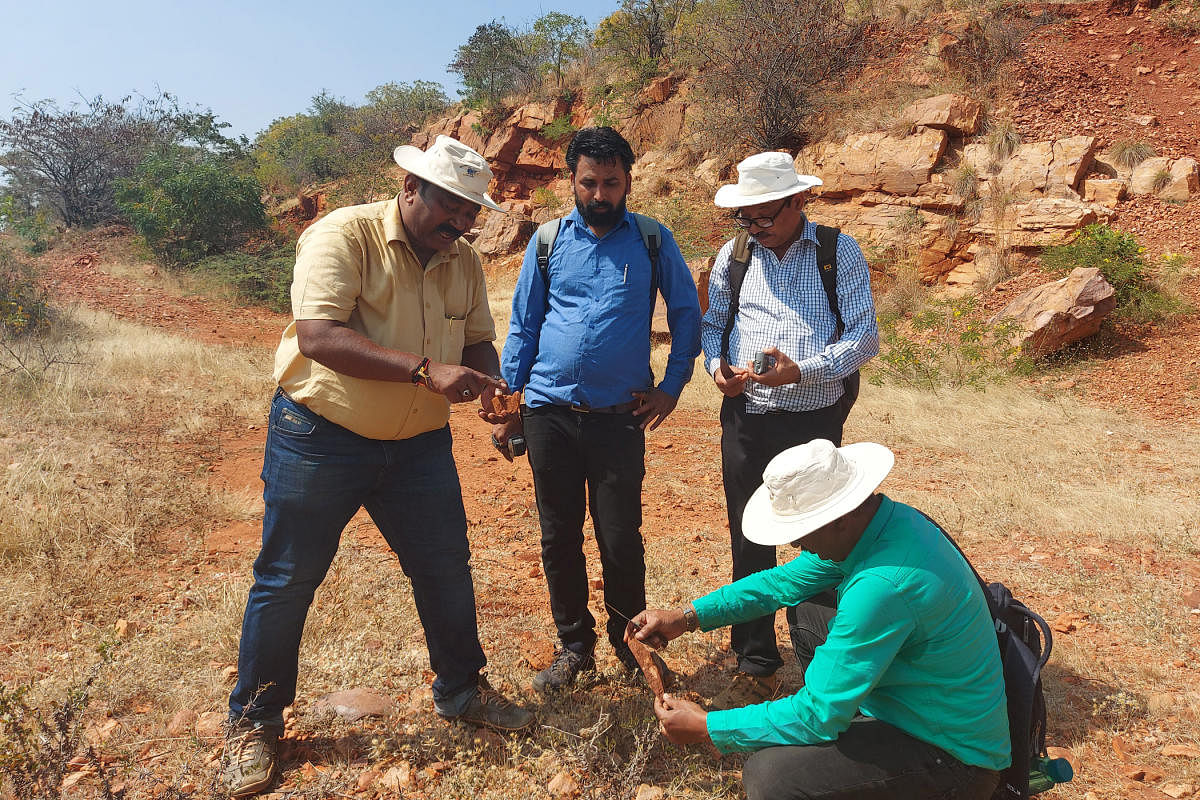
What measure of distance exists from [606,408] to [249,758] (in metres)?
1.60

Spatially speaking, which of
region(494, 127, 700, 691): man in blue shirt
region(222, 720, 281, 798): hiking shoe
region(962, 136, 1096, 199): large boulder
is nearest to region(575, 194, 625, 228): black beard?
region(494, 127, 700, 691): man in blue shirt

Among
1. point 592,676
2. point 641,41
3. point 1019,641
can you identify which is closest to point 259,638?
point 592,676

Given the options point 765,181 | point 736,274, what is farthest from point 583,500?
point 765,181

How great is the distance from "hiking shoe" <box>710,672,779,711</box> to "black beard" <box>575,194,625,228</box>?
1841mm

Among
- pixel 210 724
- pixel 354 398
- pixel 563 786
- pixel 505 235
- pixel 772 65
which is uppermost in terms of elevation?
pixel 772 65

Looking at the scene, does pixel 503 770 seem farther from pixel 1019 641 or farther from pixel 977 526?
pixel 977 526

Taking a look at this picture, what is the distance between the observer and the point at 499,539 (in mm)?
4625

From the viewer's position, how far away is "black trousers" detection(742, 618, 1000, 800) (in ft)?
6.13

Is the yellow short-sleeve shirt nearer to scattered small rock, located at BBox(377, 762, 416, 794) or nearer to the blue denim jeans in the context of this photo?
the blue denim jeans

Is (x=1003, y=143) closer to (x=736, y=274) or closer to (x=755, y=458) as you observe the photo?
(x=736, y=274)

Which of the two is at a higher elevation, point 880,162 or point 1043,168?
point 880,162

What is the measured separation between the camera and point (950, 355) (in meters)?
8.96

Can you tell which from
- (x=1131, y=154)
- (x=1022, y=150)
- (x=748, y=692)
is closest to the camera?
(x=748, y=692)

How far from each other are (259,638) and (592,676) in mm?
1267
